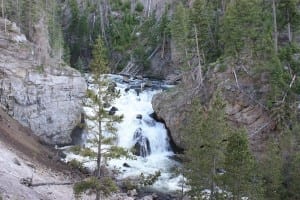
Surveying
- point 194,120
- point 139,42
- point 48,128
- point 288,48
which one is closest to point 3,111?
point 48,128

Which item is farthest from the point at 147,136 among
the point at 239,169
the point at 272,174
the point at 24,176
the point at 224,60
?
the point at 239,169

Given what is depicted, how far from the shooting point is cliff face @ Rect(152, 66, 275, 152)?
3834 cm

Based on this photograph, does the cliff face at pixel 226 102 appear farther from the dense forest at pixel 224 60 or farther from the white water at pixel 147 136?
the white water at pixel 147 136

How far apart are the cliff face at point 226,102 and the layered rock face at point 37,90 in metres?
9.10

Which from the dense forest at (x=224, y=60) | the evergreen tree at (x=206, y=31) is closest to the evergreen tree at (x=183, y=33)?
the dense forest at (x=224, y=60)

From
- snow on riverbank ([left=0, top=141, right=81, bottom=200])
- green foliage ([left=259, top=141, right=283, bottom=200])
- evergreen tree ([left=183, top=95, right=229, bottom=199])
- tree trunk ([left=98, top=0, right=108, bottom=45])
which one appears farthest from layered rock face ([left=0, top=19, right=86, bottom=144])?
tree trunk ([left=98, top=0, right=108, bottom=45])

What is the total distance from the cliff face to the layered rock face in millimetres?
9097

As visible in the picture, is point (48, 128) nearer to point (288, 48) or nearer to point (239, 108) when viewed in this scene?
point (239, 108)

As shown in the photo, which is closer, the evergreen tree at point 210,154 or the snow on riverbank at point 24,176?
the snow on riverbank at point 24,176

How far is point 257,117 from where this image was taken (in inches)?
1526

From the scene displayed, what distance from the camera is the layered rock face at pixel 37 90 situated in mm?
39188

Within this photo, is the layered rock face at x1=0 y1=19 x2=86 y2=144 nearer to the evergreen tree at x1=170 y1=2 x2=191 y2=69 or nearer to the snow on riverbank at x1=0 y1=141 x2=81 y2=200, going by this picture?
the snow on riverbank at x1=0 y1=141 x2=81 y2=200

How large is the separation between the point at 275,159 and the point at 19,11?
3693 centimetres

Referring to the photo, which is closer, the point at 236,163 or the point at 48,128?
the point at 236,163
